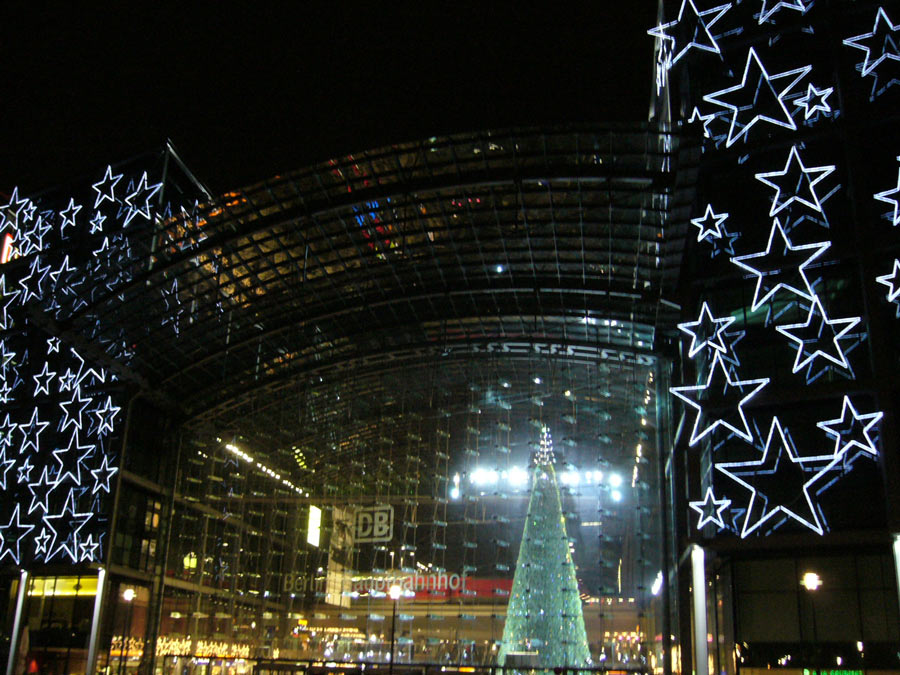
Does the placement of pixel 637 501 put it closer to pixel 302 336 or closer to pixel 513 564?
pixel 513 564

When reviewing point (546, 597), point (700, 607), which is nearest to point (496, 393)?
point (546, 597)

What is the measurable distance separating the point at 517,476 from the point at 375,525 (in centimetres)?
660

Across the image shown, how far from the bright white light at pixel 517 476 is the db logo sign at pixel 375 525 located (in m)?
5.46

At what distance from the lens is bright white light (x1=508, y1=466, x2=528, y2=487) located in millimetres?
35000

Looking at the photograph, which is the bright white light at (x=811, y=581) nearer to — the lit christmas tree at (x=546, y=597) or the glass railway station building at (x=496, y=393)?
the glass railway station building at (x=496, y=393)

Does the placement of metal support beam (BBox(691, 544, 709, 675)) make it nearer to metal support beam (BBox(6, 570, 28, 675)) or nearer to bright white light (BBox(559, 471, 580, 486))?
bright white light (BBox(559, 471, 580, 486))

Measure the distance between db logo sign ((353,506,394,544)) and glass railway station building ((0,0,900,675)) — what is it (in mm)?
117

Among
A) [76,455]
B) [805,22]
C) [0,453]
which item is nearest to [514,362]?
[805,22]

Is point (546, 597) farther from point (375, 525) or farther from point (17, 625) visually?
point (17, 625)

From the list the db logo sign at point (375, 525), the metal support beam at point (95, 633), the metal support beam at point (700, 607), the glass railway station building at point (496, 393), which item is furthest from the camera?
the metal support beam at point (95, 633)

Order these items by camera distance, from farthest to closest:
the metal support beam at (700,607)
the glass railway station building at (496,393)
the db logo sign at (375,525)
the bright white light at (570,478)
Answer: the db logo sign at (375,525)
the bright white light at (570,478)
the metal support beam at (700,607)
the glass railway station building at (496,393)

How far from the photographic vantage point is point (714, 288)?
2722 cm

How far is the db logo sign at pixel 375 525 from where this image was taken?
36.0 m

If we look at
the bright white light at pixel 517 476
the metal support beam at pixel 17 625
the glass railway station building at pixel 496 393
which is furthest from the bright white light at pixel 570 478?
the metal support beam at pixel 17 625
